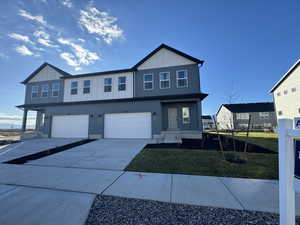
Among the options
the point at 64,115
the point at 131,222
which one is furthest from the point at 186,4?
the point at 64,115

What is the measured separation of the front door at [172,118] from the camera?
43.2 ft

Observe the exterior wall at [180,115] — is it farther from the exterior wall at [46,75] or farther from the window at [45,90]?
the window at [45,90]

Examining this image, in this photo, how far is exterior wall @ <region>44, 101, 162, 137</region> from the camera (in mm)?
11688

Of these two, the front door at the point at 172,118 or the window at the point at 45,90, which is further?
the window at the point at 45,90

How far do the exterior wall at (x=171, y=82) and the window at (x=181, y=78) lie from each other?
28 centimetres

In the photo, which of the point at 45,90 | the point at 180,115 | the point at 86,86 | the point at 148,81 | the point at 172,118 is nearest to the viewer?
the point at 148,81

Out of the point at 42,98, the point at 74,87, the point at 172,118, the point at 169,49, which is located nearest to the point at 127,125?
the point at 172,118

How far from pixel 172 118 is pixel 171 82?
3694 millimetres

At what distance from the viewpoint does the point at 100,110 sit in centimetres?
1275

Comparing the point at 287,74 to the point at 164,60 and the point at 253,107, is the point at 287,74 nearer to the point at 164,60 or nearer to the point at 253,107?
the point at 253,107

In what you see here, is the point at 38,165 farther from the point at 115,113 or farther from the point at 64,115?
the point at 64,115

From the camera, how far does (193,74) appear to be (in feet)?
39.6

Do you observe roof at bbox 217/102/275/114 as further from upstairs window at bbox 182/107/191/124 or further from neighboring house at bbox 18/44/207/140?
neighboring house at bbox 18/44/207/140

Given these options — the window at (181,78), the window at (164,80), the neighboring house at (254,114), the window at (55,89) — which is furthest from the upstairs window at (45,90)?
the neighboring house at (254,114)
